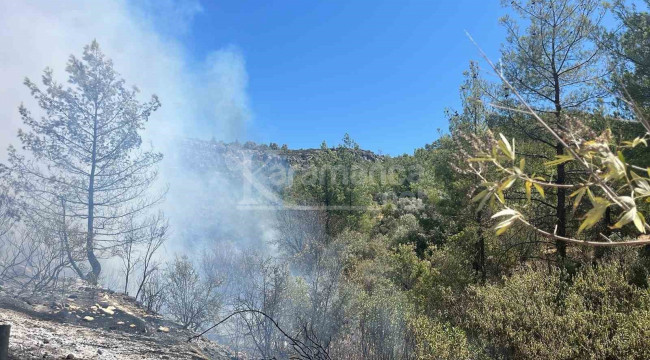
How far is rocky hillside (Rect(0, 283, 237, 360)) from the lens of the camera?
4.26m

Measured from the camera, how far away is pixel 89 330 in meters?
5.41

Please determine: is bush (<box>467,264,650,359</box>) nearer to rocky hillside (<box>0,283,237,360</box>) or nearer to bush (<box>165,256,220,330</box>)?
rocky hillside (<box>0,283,237,360</box>)

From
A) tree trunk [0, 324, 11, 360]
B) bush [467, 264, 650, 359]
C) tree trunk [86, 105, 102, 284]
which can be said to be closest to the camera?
tree trunk [0, 324, 11, 360]

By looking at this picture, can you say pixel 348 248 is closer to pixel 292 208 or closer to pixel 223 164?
pixel 292 208

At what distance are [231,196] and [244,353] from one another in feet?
48.2

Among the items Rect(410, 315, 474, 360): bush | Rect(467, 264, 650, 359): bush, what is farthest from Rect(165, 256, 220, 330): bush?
Rect(467, 264, 650, 359): bush

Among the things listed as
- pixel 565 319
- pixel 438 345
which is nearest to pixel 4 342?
pixel 438 345

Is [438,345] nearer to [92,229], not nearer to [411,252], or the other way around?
[411,252]

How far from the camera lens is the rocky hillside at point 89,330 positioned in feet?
14.0

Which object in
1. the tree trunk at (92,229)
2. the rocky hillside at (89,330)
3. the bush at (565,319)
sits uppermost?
the tree trunk at (92,229)

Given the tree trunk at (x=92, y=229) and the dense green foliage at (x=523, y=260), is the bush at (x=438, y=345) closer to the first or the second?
the dense green foliage at (x=523, y=260)

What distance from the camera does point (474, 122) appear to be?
35.5 feet

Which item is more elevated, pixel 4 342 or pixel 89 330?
pixel 4 342

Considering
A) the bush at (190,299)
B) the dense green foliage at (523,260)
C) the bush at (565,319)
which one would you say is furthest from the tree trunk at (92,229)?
the bush at (565,319)
